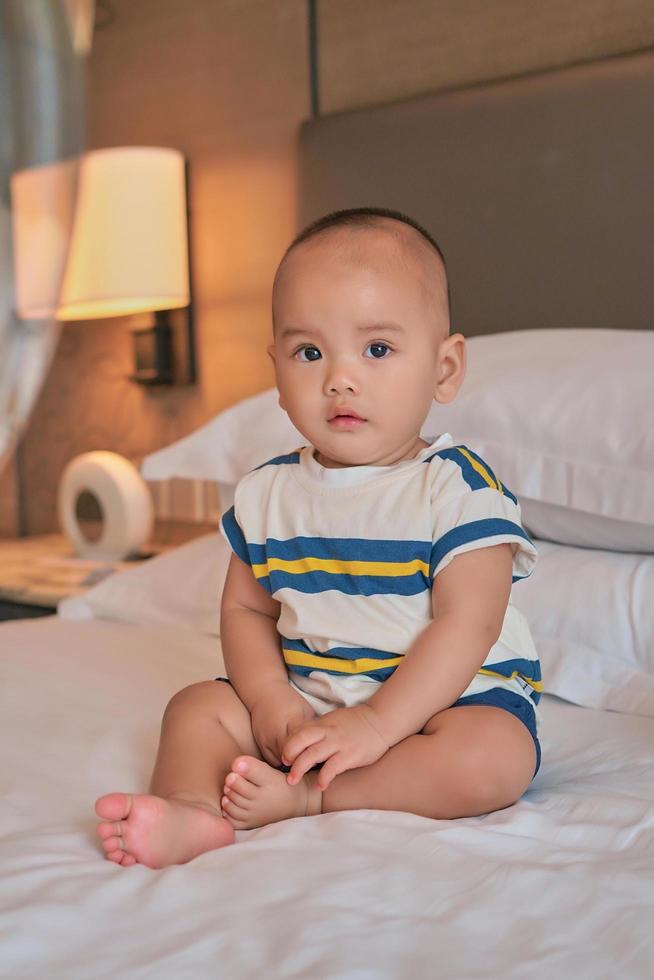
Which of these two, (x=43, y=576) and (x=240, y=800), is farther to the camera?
(x=43, y=576)

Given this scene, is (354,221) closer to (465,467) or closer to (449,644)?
(465,467)

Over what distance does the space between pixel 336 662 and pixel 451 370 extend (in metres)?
0.28

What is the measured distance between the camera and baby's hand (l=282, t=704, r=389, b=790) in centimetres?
75

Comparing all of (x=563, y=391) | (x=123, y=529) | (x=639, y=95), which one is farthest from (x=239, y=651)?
(x=123, y=529)

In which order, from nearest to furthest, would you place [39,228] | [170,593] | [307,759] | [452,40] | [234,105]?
[39,228]
[307,759]
[170,593]
[452,40]
[234,105]

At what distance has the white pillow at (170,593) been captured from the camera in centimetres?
144

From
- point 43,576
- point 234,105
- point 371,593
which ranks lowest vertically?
point 43,576

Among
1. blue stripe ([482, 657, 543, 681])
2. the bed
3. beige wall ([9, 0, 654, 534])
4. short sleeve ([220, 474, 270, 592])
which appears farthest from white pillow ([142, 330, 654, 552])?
beige wall ([9, 0, 654, 534])

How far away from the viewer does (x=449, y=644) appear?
828 millimetres

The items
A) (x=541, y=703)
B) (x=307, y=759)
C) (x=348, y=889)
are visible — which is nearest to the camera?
(x=348, y=889)

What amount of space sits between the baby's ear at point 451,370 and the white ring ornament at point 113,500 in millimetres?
1370

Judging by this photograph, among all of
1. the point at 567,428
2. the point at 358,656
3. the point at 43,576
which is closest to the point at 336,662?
the point at 358,656

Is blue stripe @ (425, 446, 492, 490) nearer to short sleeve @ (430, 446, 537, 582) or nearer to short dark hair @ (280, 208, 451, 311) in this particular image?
short sleeve @ (430, 446, 537, 582)

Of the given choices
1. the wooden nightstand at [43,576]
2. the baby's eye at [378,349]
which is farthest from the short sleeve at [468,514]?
the wooden nightstand at [43,576]
